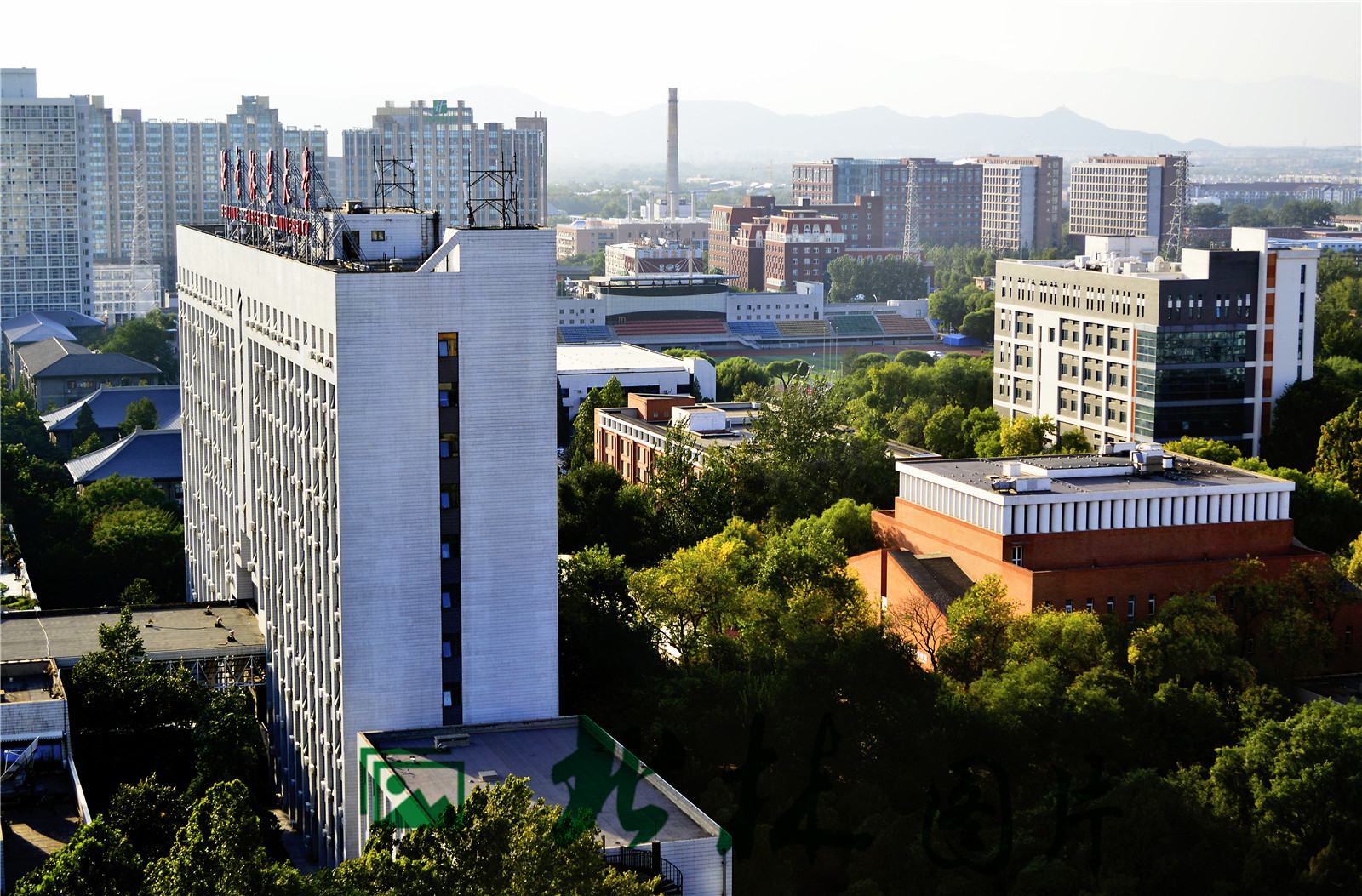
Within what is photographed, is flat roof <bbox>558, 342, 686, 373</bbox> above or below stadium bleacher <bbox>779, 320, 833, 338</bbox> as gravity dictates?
above

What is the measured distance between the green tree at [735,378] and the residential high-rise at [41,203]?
57496 millimetres

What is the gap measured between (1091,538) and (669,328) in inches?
3886

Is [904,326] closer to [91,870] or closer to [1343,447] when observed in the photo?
[1343,447]

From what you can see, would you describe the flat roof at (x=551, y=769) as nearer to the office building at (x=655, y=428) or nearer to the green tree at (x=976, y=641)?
the green tree at (x=976, y=641)

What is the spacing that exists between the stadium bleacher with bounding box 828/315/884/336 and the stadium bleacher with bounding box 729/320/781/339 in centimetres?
620

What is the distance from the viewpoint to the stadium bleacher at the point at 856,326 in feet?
502

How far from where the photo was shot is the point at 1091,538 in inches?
1804

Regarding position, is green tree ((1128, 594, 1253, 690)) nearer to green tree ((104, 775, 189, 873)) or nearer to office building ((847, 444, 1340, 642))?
office building ((847, 444, 1340, 642))

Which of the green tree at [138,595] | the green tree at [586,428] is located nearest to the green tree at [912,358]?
the green tree at [586,428]

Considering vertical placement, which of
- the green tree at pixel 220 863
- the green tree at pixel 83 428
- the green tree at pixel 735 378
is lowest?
the green tree at pixel 83 428

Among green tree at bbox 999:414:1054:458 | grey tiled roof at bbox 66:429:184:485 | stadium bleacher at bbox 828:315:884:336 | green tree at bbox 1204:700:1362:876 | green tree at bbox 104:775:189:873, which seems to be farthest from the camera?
stadium bleacher at bbox 828:315:884:336

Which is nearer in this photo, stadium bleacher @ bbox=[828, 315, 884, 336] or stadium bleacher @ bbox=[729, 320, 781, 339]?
stadium bleacher @ bbox=[729, 320, 781, 339]

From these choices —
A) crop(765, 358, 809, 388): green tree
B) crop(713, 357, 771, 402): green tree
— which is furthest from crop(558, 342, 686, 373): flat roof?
crop(765, 358, 809, 388): green tree

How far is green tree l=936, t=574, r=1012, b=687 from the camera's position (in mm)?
41375
